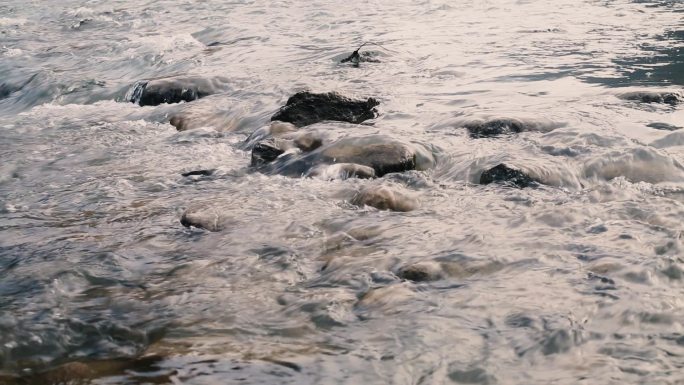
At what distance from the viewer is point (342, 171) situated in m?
6.04

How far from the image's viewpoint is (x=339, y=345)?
11.6 ft

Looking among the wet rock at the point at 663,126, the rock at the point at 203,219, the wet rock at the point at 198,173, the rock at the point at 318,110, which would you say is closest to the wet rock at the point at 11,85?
the rock at the point at 318,110

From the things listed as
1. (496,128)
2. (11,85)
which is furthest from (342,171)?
(11,85)

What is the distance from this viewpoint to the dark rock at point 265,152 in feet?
21.6

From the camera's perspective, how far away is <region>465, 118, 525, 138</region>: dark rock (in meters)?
6.73

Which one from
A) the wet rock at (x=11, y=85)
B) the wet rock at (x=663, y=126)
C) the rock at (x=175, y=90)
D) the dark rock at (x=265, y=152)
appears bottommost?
the wet rock at (x=11, y=85)

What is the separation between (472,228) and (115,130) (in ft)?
15.6

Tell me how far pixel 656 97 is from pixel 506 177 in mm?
2481

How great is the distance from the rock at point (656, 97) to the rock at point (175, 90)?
4.61 meters

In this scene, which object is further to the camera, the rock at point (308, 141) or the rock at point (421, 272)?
the rock at point (308, 141)

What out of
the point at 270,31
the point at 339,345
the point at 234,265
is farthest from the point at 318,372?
the point at 270,31

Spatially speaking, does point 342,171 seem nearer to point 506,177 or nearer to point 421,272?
point 506,177

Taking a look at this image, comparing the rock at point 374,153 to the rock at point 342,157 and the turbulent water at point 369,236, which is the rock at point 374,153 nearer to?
the rock at point 342,157

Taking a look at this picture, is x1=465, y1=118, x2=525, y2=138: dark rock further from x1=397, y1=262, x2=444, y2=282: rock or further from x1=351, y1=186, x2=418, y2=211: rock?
x1=397, y1=262, x2=444, y2=282: rock
